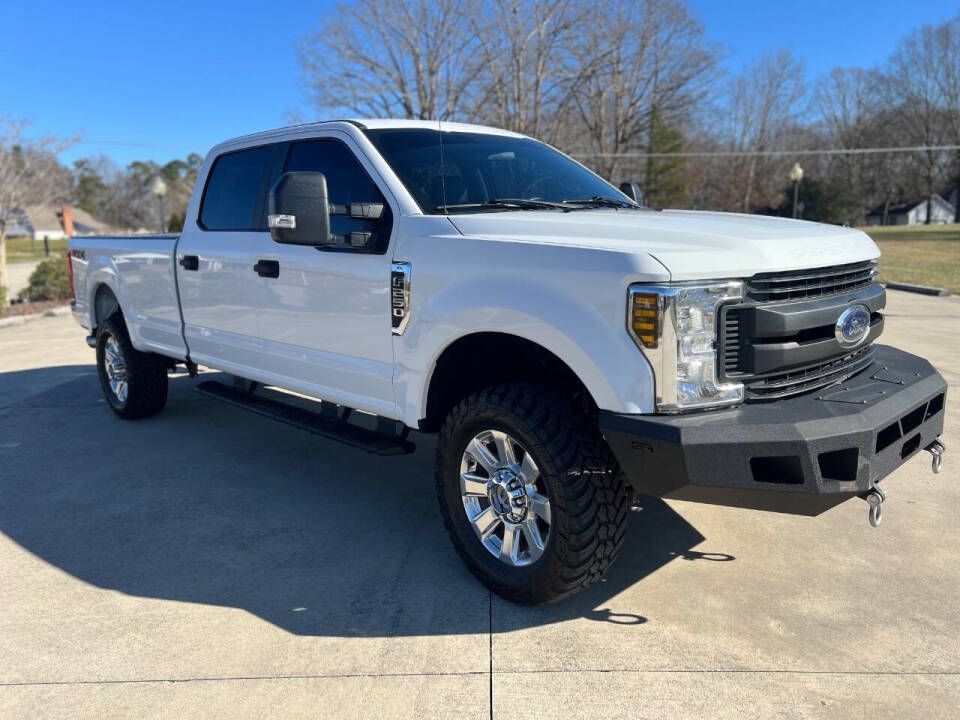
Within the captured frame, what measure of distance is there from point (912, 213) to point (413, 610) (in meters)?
101

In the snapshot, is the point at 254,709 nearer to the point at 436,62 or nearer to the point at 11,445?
the point at 11,445

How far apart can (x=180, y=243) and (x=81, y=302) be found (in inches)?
86.9

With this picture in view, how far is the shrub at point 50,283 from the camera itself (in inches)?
664

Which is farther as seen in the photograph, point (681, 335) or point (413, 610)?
point (413, 610)

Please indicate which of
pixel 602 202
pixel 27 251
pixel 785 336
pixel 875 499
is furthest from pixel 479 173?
pixel 27 251

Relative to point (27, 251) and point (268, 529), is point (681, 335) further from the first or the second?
point (27, 251)

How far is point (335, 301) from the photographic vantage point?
3920mm

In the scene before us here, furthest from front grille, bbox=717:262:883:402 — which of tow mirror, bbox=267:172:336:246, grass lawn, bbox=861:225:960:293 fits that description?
grass lawn, bbox=861:225:960:293

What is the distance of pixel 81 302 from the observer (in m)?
6.86

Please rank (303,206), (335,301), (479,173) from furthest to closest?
(479,173)
(335,301)
(303,206)

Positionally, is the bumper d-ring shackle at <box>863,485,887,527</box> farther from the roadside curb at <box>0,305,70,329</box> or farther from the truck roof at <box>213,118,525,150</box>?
the roadside curb at <box>0,305,70,329</box>

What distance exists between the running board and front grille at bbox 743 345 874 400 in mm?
1717

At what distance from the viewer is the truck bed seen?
5484mm

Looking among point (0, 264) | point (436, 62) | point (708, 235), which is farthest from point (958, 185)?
point (708, 235)
